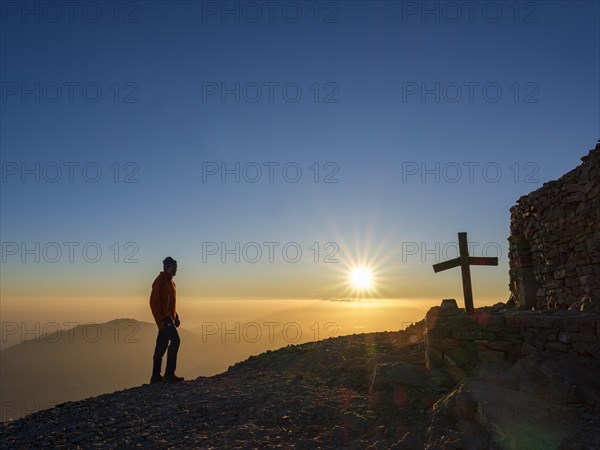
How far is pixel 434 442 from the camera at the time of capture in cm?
551

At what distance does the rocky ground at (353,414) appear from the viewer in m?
5.55

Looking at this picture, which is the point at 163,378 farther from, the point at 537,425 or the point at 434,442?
the point at 537,425

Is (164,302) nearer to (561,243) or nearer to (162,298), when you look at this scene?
(162,298)

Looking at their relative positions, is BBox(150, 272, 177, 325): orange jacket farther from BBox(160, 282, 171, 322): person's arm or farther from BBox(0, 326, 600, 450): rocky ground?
BBox(0, 326, 600, 450): rocky ground

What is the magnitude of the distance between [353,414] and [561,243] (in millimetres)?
9319

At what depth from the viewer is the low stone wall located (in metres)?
7.33

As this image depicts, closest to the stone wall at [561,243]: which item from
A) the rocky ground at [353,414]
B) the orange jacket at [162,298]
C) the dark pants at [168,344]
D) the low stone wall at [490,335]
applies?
the low stone wall at [490,335]

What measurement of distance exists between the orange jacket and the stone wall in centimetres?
1013

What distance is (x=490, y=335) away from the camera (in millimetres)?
8031

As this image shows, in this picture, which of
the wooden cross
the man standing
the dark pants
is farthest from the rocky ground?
the wooden cross

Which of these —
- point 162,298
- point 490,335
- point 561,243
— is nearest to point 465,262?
point 490,335

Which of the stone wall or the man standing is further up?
the stone wall

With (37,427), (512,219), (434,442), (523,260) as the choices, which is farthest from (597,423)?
(512,219)

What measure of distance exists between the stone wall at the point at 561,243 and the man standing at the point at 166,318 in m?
10.0
